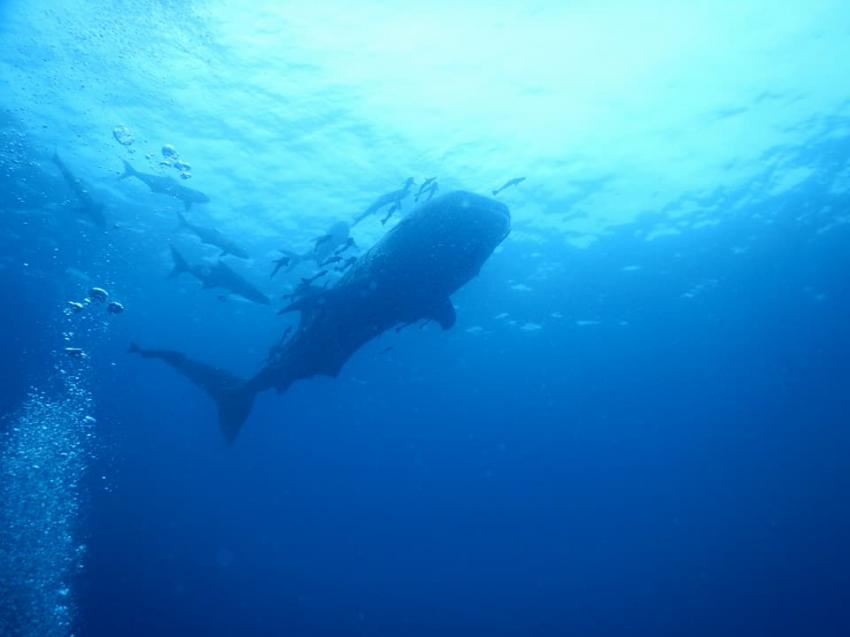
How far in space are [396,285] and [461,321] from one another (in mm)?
21716

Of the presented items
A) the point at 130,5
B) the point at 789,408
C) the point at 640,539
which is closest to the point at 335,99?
the point at 130,5

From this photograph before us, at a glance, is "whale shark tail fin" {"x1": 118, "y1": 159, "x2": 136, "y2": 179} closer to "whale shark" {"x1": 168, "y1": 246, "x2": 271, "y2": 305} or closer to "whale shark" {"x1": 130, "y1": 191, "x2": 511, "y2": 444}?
"whale shark" {"x1": 168, "y1": 246, "x2": 271, "y2": 305}

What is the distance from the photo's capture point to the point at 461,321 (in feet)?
101

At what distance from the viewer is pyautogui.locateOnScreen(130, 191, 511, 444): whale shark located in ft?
27.2

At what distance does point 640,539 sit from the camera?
77.4 meters

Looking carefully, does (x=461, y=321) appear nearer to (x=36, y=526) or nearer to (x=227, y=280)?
(x=227, y=280)

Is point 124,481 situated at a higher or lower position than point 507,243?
lower

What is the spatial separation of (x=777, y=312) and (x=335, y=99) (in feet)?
90.5

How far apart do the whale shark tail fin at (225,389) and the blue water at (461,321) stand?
912 millimetres

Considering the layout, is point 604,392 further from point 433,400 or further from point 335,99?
point 335,99

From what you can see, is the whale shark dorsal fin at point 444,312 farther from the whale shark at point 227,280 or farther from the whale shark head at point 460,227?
the whale shark at point 227,280

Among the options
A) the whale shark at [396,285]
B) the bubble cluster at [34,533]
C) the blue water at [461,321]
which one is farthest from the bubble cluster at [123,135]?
the bubble cluster at [34,533]

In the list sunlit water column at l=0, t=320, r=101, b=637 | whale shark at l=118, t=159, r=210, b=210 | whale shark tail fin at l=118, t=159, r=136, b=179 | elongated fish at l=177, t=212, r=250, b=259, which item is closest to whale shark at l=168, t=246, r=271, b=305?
elongated fish at l=177, t=212, r=250, b=259

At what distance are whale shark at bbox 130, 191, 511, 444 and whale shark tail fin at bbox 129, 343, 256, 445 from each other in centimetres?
37
